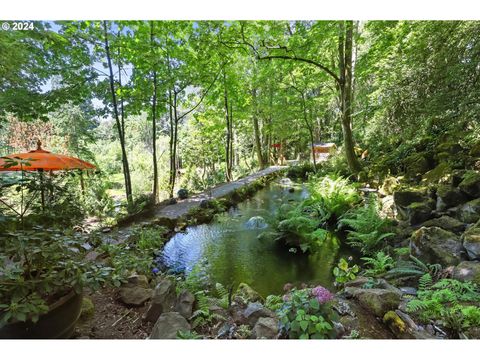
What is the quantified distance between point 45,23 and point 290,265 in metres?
3.54

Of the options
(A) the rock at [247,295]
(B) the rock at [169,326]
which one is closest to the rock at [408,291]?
(A) the rock at [247,295]

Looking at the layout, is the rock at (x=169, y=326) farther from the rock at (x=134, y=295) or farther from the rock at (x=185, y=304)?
the rock at (x=134, y=295)

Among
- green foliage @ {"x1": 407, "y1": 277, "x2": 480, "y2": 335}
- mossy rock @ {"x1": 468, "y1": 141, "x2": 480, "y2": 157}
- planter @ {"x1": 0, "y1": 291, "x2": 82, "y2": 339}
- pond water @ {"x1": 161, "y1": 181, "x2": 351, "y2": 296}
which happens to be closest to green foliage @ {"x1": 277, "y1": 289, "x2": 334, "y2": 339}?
green foliage @ {"x1": 407, "y1": 277, "x2": 480, "y2": 335}

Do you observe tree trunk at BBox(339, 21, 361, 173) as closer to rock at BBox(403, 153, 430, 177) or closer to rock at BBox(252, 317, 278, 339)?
rock at BBox(403, 153, 430, 177)

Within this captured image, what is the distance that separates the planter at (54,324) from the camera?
4.18 ft

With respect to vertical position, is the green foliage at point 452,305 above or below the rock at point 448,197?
below

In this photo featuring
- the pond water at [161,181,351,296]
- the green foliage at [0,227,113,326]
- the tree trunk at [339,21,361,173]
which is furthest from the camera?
the tree trunk at [339,21,361,173]

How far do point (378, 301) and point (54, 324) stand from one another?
80.7 inches

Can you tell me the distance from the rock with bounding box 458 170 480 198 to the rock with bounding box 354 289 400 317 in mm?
2061

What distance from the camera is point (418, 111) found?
3658 millimetres

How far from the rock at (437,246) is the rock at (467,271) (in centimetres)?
23

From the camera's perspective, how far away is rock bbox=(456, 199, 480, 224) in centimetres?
286

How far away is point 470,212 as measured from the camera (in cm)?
A: 291

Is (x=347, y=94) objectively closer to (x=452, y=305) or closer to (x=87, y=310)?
(x=452, y=305)
